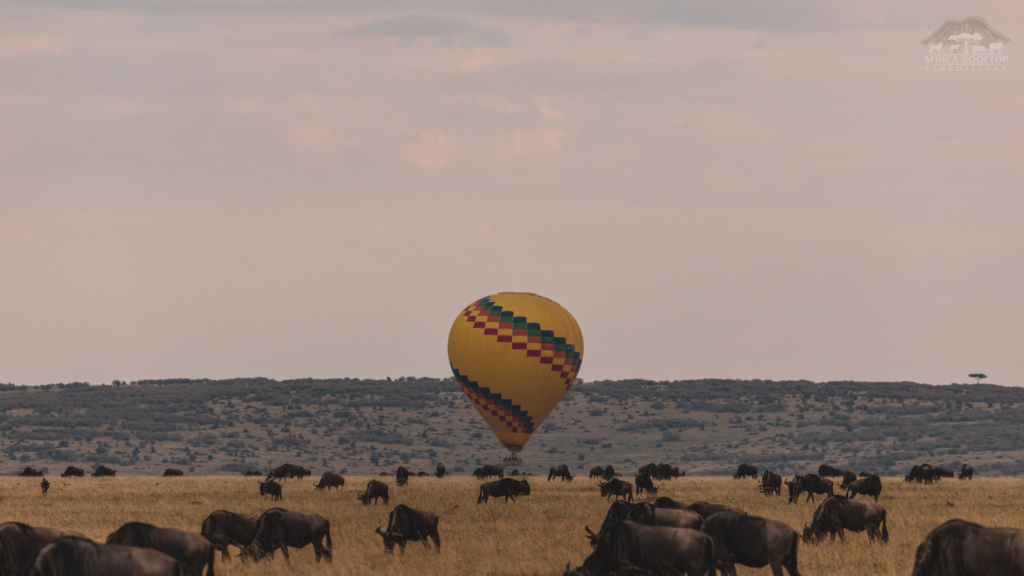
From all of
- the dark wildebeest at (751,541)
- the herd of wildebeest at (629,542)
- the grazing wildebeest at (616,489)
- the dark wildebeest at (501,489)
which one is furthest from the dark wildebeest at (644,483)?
the dark wildebeest at (751,541)

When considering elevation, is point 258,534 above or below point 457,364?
below

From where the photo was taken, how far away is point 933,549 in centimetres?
1823

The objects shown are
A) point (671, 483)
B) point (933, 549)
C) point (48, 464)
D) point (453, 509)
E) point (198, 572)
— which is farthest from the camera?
point (48, 464)

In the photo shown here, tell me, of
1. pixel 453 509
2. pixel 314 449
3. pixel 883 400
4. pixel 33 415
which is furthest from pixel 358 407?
pixel 453 509

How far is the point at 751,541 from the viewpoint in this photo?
20.7 m

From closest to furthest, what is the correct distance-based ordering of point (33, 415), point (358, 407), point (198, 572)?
point (198, 572) < point (33, 415) < point (358, 407)

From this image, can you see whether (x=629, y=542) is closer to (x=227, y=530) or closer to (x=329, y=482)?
(x=227, y=530)

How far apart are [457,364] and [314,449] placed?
98.2 metres

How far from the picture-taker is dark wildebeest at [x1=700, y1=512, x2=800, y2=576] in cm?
2062

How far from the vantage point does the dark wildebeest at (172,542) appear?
19328 millimetres

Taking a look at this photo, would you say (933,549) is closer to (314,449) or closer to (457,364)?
(457,364)

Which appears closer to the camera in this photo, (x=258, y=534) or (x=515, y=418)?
(x=258, y=534)

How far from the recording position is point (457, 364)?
198ft

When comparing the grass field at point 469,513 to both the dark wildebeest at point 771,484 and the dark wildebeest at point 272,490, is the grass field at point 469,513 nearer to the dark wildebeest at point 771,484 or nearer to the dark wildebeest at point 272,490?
the dark wildebeest at point 272,490
